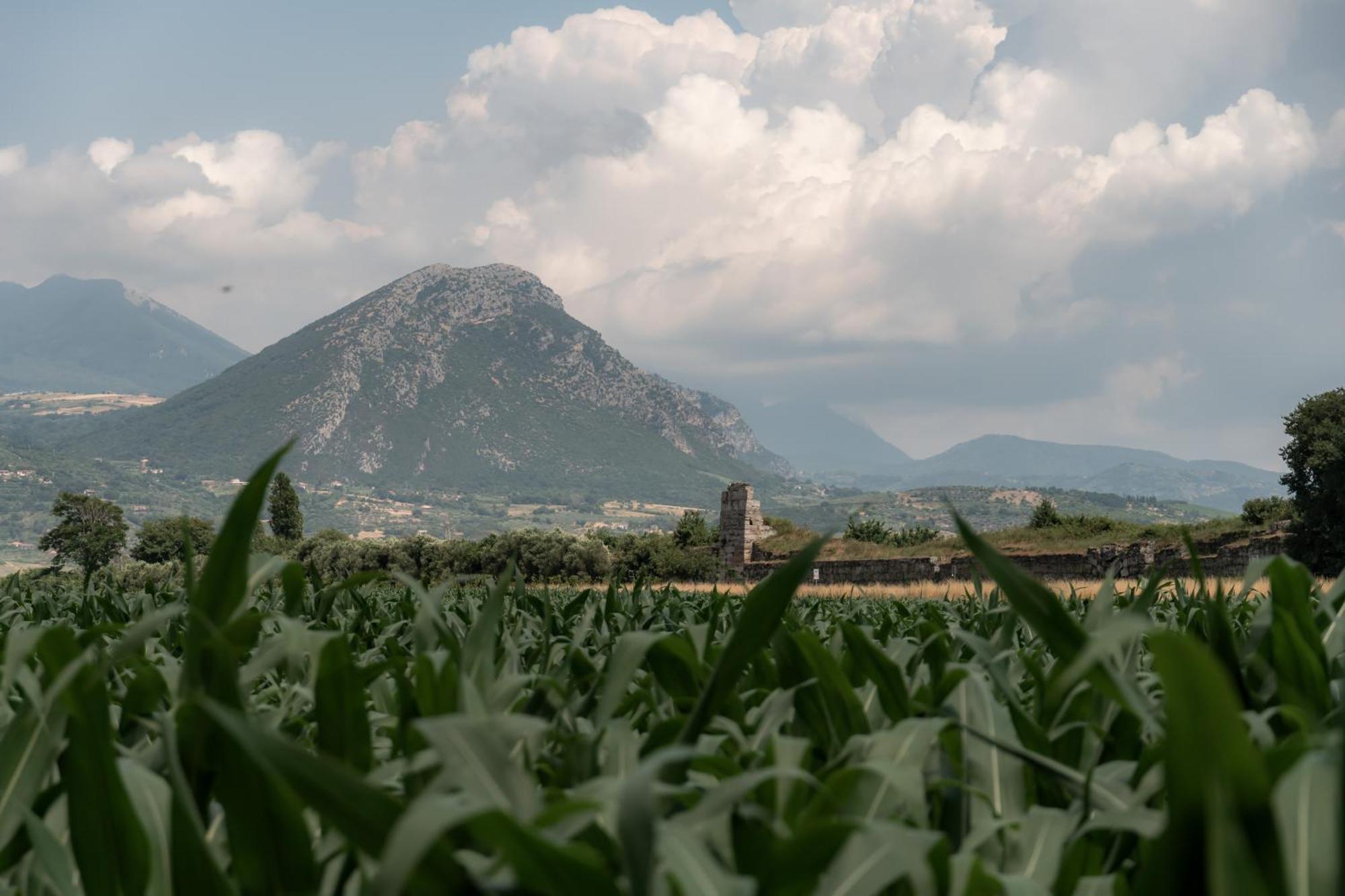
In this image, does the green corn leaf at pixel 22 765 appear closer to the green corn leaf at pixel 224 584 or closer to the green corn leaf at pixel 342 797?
the green corn leaf at pixel 224 584

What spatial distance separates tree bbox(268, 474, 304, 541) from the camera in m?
67.2

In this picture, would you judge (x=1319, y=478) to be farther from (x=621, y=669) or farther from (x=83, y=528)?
(x=83, y=528)

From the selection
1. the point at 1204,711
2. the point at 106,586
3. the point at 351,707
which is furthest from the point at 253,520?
the point at 106,586

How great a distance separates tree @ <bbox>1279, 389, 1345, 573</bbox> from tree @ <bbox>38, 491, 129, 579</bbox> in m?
57.0

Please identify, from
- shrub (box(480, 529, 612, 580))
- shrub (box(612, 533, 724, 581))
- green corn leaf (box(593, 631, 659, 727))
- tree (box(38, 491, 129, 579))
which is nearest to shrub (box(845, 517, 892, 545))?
shrub (box(612, 533, 724, 581))

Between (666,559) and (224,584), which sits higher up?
(224,584)

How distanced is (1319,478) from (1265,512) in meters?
4.34

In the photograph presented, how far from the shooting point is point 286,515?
68.9 meters

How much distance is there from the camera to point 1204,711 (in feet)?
1.52

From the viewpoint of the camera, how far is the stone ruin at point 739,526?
32625mm

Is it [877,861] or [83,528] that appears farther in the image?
[83,528]

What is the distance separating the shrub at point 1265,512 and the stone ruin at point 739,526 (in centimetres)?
1372

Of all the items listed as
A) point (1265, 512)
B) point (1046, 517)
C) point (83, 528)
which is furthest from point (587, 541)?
point (83, 528)

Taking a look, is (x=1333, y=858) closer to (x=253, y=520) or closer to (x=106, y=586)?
(x=253, y=520)
